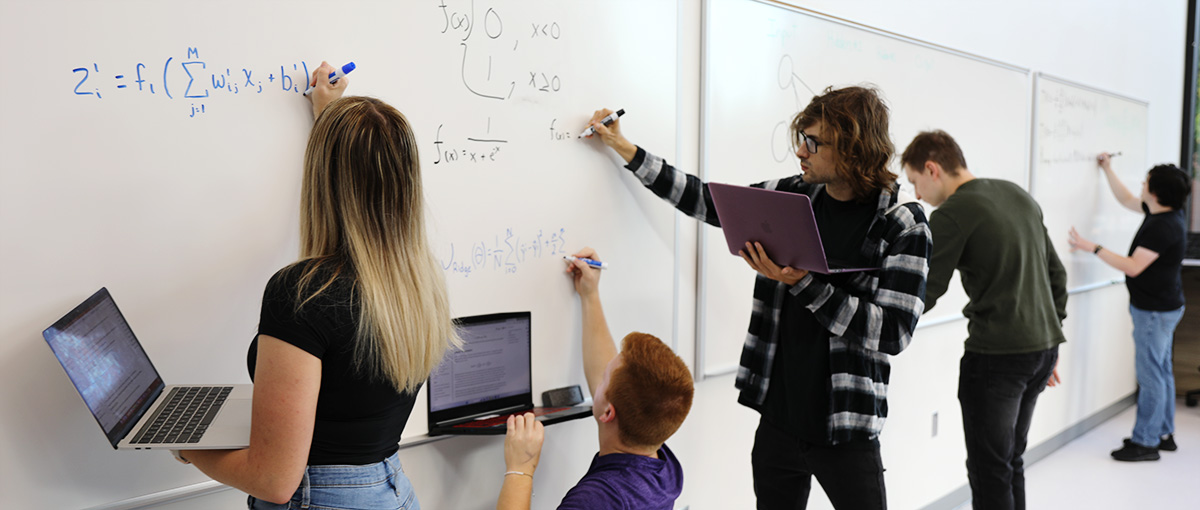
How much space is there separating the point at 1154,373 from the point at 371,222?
4.49 m

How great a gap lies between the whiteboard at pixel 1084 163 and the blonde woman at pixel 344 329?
3.43 m

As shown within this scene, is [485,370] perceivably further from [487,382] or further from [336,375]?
[336,375]

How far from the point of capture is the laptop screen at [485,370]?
1661 mm

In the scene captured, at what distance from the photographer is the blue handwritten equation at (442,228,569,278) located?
65.2 inches

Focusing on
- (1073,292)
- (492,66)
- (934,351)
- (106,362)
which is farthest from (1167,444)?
(106,362)

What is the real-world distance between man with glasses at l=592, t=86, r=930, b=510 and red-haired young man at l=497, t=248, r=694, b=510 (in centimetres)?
38

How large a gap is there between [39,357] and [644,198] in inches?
53.2

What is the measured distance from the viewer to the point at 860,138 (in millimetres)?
1674

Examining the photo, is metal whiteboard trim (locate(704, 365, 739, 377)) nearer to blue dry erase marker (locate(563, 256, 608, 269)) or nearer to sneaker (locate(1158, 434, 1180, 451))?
blue dry erase marker (locate(563, 256, 608, 269))

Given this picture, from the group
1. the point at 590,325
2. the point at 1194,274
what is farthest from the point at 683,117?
the point at 1194,274

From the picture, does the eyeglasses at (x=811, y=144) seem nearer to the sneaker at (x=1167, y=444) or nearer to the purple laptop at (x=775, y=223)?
the purple laptop at (x=775, y=223)

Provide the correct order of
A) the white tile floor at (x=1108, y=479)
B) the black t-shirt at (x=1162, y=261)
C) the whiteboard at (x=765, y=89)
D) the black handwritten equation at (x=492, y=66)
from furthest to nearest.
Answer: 1. the black t-shirt at (x=1162, y=261)
2. the white tile floor at (x=1108, y=479)
3. the whiteboard at (x=765, y=89)
4. the black handwritten equation at (x=492, y=66)

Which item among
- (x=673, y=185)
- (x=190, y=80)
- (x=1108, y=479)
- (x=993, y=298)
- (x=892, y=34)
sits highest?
(x=892, y=34)

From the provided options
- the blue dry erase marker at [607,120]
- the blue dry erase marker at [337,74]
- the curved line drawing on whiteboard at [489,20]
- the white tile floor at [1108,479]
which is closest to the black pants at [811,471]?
the blue dry erase marker at [607,120]
